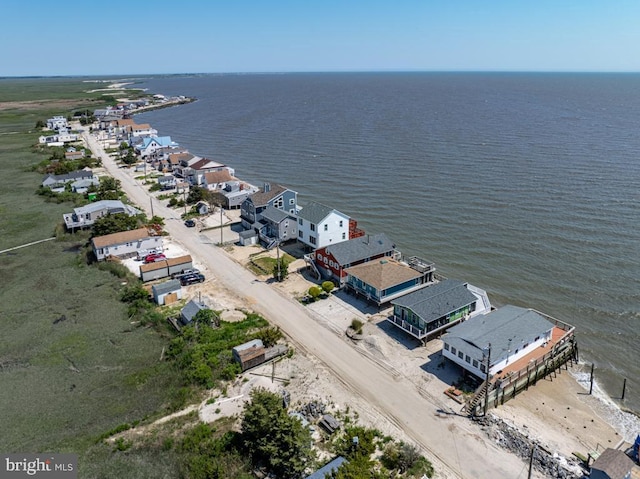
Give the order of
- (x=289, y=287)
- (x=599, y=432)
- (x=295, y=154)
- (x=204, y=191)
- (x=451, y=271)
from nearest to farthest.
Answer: (x=599, y=432) → (x=289, y=287) → (x=451, y=271) → (x=204, y=191) → (x=295, y=154)

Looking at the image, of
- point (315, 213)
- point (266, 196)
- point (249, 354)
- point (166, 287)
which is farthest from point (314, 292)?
point (266, 196)

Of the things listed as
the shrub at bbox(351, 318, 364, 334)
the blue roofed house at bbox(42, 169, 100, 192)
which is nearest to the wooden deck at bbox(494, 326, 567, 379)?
the shrub at bbox(351, 318, 364, 334)

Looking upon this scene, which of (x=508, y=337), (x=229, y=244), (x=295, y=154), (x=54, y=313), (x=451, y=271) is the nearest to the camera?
(x=508, y=337)

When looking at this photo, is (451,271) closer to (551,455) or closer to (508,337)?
(508,337)

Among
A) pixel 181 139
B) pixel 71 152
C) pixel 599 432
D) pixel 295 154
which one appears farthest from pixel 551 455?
pixel 181 139

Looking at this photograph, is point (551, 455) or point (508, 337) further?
point (508, 337)

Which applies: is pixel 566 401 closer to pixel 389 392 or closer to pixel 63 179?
pixel 389 392
